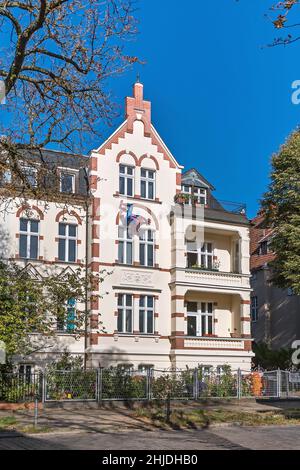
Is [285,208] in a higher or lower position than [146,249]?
higher

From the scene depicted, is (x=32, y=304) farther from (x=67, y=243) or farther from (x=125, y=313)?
(x=125, y=313)

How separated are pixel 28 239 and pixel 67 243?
6.89 feet

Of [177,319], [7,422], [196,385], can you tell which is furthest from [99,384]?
[177,319]

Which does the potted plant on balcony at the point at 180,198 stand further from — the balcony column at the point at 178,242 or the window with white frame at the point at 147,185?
the window with white frame at the point at 147,185

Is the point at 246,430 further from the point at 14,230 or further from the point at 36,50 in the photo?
the point at 14,230

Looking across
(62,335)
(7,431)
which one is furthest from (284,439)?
(62,335)

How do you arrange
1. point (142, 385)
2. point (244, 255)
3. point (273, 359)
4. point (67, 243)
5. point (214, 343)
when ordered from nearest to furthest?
point (142, 385) → point (67, 243) → point (214, 343) → point (244, 255) → point (273, 359)

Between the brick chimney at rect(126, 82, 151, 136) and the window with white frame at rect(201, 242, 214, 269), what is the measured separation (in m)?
A: 7.25

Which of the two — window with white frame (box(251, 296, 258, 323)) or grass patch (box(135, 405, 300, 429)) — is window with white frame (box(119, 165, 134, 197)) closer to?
grass patch (box(135, 405, 300, 429))

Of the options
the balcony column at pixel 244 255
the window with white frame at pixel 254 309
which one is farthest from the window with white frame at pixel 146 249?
the window with white frame at pixel 254 309

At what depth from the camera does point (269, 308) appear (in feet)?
163

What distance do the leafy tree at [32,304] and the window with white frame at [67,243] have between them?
291 cm

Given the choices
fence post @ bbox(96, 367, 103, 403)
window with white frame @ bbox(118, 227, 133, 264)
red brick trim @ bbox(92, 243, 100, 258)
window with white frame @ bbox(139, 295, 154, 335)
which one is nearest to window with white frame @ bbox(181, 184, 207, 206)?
window with white frame @ bbox(118, 227, 133, 264)
